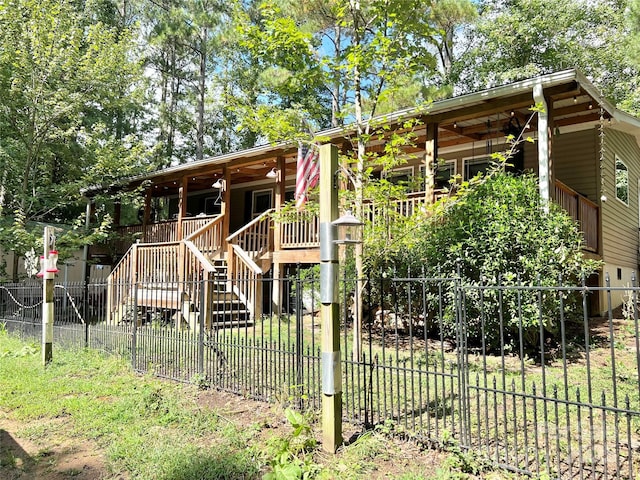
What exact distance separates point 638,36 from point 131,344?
21141mm

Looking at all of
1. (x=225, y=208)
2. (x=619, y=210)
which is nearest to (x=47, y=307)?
(x=225, y=208)

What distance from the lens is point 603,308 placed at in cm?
1109

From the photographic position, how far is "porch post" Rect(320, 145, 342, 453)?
13.1ft

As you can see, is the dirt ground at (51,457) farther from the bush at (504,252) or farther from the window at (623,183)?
the window at (623,183)

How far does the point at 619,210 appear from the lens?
13203 mm

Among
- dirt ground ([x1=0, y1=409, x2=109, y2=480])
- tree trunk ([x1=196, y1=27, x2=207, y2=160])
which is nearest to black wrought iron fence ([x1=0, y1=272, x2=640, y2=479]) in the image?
dirt ground ([x1=0, y1=409, x2=109, y2=480])

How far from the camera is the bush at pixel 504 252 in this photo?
22.6ft

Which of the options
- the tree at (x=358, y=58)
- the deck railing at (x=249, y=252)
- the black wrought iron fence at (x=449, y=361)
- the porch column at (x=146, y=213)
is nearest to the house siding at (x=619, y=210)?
the black wrought iron fence at (x=449, y=361)

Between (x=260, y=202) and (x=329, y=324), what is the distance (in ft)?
48.2

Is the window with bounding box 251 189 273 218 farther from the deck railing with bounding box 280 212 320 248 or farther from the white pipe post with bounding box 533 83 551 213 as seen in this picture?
the white pipe post with bounding box 533 83 551 213

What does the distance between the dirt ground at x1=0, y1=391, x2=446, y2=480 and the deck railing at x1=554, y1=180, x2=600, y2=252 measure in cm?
632

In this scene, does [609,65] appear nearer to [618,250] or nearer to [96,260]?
[618,250]

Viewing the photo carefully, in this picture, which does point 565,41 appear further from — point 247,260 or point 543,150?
point 247,260

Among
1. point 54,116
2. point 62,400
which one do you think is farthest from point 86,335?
point 54,116
